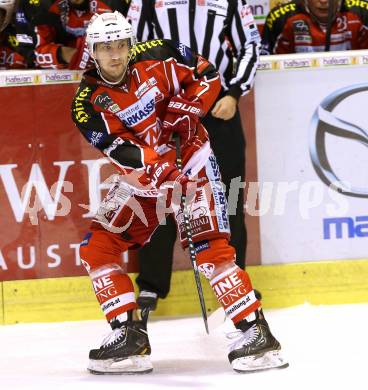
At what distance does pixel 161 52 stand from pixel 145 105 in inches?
10.1

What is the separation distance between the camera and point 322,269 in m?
5.44

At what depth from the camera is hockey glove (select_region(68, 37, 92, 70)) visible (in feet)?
17.1

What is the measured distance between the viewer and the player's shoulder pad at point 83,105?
4395 millimetres

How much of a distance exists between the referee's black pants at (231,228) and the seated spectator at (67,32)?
0.72 metres

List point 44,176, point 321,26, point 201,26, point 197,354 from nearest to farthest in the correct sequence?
point 197,354 < point 201,26 < point 44,176 < point 321,26

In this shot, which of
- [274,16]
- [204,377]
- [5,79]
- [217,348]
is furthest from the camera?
[274,16]

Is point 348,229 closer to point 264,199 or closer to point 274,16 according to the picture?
point 264,199

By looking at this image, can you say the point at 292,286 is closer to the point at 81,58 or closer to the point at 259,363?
the point at 259,363

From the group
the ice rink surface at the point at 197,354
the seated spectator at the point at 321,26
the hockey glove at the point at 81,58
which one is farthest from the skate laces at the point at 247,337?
the seated spectator at the point at 321,26

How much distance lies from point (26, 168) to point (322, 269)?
158 centimetres

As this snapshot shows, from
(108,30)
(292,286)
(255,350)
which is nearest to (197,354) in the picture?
(255,350)

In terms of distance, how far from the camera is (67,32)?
5445mm

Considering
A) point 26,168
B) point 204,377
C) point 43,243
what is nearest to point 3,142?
point 26,168

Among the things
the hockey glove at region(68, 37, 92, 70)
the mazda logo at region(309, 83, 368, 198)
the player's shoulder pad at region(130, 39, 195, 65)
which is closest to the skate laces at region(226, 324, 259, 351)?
the player's shoulder pad at region(130, 39, 195, 65)
